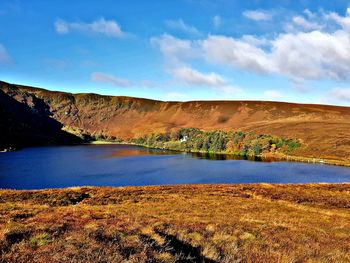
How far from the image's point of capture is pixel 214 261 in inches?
424

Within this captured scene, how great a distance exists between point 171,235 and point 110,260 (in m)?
5.48

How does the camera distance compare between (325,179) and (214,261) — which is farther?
(325,179)

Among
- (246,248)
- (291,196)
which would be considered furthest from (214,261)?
(291,196)

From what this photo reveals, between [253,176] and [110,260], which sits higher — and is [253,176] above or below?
below

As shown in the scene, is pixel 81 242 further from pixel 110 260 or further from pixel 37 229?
pixel 37 229

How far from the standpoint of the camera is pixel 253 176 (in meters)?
Answer: 83.7

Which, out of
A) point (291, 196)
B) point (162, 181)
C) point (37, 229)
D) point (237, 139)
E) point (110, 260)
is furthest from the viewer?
point (237, 139)

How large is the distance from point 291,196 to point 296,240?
91.0ft

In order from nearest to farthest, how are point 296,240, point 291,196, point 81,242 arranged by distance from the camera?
point 81,242 < point 296,240 < point 291,196

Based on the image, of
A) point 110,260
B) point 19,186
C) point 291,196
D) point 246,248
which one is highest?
point 110,260

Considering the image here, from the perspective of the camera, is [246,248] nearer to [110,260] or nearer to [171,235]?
[171,235]

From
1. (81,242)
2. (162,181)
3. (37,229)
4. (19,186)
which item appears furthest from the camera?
(162,181)

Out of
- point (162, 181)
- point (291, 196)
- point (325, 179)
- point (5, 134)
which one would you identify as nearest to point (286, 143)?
point (325, 179)

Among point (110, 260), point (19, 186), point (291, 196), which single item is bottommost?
point (19, 186)
